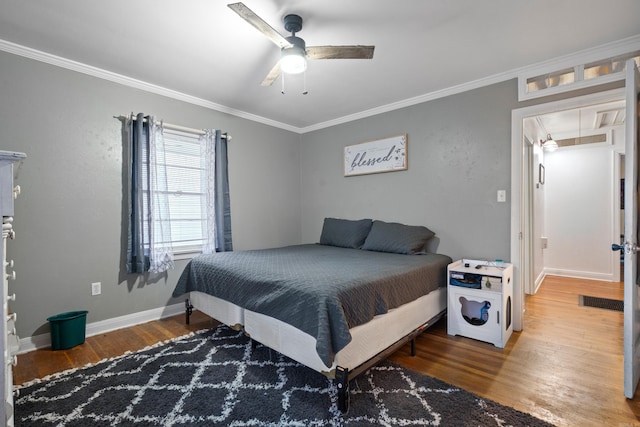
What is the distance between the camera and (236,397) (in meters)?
1.79

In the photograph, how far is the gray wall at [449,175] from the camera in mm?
2912

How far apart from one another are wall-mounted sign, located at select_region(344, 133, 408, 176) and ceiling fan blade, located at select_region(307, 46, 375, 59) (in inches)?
68.2

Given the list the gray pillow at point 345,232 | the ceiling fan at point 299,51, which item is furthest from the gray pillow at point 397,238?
the ceiling fan at point 299,51

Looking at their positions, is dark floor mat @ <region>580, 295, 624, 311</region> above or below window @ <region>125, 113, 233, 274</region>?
below

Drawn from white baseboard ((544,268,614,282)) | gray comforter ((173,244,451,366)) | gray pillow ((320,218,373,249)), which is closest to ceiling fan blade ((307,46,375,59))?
gray comforter ((173,244,451,366))

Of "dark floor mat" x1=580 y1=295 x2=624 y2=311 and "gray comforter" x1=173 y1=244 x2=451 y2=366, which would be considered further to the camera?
"dark floor mat" x1=580 y1=295 x2=624 y2=311

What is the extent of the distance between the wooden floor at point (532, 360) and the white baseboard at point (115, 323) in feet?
0.29

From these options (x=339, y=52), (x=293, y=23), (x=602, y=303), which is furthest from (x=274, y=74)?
(x=602, y=303)

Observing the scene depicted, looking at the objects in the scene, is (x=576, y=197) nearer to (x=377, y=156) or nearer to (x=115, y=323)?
(x=377, y=156)

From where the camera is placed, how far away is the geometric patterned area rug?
159 centimetres

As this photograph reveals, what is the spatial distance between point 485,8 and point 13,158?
2568 mm

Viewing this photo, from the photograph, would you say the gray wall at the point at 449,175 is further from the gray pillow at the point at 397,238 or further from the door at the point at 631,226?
the door at the point at 631,226

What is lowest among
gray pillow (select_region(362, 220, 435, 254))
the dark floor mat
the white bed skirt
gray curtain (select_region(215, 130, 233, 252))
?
the dark floor mat

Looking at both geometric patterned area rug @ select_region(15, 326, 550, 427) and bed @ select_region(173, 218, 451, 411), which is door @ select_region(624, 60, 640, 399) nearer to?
geometric patterned area rug @ select_region(15, 326, 550, 427)
